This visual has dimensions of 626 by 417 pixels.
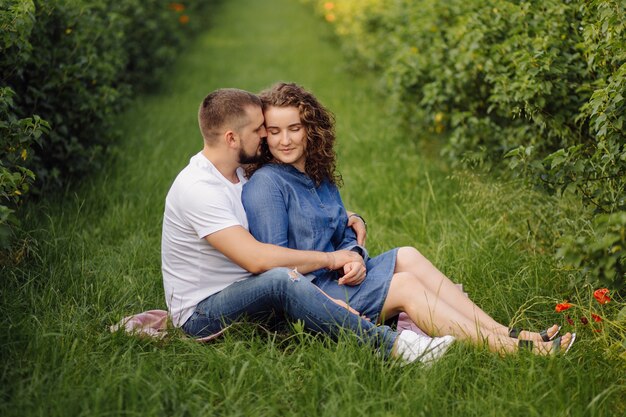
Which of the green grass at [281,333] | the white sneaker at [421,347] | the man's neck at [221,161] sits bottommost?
the green grass at [281,333]

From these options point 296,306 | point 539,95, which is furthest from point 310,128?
point 539,95

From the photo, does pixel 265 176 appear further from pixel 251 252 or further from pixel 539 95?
pixel 539 95

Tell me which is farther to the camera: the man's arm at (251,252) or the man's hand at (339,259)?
the man's hand at (339,259)

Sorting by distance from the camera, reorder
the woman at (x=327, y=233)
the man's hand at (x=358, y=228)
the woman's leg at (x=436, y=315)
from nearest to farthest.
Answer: the woman's leg at (x=436, y=315), the woman at (x=327, y=233), the man's hand at (x=358, y=228)

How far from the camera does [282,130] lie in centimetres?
350

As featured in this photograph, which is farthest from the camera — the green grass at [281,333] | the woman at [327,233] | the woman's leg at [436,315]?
the woman at [327,233]

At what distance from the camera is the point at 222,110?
3350mm

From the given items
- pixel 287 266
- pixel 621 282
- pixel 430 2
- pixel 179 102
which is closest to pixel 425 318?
pixel 287 266

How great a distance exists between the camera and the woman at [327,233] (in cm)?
322

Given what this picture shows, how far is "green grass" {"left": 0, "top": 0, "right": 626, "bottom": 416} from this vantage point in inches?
108

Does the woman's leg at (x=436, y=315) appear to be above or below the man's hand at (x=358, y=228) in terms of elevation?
below

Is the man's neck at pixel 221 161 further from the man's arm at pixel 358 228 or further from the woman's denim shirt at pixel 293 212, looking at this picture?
the man's arm at pixel 358 228

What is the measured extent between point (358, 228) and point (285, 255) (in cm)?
68

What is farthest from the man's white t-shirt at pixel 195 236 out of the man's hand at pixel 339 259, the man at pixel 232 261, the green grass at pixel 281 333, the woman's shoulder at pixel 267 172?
the man's hand at pixel 339 259
